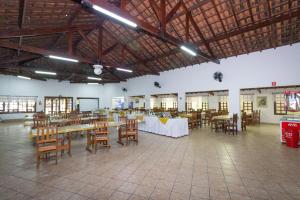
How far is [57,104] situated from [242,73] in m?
17.0

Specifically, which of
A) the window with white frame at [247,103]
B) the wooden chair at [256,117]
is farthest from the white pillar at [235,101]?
the window with white frame at [247,103]

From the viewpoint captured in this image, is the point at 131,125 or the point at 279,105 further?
the point at 279,105

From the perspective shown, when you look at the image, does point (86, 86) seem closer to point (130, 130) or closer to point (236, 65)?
point (130, 130)

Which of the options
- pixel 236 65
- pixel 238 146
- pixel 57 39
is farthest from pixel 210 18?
pixel 57 39

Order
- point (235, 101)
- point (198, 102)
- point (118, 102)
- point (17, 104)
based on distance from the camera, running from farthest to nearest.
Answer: point (118, 102) → point (198, 102) → point (17, 104) → point (235, 101)

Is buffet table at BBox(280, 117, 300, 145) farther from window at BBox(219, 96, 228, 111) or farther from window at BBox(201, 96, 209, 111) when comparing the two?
window at BBox(201, 96, 209, 111)

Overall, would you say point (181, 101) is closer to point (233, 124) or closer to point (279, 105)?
point (233, 124)

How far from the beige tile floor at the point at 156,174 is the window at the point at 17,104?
1150cm

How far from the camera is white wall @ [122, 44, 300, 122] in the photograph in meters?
7.36

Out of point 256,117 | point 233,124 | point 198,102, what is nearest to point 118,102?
point 198,102

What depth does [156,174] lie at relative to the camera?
11.7ft

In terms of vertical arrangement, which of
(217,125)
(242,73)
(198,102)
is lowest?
(217,125)

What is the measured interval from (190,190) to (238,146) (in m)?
3.88

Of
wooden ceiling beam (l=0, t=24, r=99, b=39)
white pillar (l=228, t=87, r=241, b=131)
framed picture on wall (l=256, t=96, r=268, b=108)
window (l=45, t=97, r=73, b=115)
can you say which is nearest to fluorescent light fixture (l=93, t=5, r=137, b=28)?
wooden ceiling beam (l=0, t=24, r=99, b=39)
